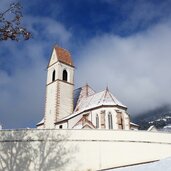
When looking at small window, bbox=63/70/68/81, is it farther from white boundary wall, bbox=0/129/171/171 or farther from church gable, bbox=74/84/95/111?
white boundary wall, bbox=0/129/171/171

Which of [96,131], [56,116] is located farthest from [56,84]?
[96,131]

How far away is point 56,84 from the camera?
49.5 m

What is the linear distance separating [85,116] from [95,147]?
13703mm

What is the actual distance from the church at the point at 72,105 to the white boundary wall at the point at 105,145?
9.03 meters

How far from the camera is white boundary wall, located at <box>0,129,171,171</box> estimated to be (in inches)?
1147

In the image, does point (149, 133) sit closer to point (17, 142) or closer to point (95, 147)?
point (95, 147)

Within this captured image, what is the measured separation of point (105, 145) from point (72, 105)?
19846mm

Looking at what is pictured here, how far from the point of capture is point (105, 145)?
3053 centimetres

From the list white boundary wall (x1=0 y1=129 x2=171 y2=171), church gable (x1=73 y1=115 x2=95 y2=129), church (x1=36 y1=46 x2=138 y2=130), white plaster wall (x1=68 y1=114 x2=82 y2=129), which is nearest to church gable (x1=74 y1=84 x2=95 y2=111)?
church (x1=36 y1=46 x2=138 y2=130)

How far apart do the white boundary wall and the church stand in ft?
29.6

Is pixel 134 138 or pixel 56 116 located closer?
pixel 134 138

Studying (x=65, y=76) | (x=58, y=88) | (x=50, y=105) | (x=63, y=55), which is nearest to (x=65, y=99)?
(x=58, y=88)

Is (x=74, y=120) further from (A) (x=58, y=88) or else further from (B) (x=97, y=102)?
(A) (x=58, y=88)

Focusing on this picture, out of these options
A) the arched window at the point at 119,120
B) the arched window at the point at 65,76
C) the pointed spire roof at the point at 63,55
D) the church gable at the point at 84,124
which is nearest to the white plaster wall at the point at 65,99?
the arched window at the point at 65,76
